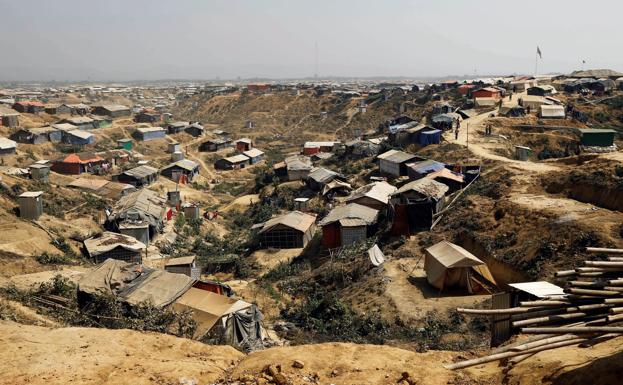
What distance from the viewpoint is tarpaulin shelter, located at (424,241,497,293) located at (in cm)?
1906

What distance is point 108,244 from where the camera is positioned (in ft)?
91.1

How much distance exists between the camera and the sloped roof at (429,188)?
27.3 meters

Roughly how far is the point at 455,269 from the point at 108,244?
63.2ft

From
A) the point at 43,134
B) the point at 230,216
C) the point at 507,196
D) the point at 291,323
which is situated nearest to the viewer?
the point at 291,323

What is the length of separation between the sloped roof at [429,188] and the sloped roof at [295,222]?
251 inches

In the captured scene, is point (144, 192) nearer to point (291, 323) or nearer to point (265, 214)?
point (265, 214)

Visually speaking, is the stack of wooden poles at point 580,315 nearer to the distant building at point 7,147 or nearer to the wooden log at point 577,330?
the wooden log at point 577,330

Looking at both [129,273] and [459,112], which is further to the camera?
[459,112]

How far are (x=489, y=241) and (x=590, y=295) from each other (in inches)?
598

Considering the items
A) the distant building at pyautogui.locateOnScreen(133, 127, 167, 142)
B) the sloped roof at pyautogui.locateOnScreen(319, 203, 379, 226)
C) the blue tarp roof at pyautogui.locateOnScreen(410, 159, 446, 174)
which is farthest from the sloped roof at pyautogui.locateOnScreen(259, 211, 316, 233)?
the distant building at pyautogui.locateOnScreen(133, 127, 167, 142)

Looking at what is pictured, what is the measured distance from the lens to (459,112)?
55.2 m

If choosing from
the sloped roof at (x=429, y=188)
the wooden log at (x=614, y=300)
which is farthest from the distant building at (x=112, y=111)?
the wooden log at (x=614, y=300)

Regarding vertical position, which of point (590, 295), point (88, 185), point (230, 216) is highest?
point (590, 295)

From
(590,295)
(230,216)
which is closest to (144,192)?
(230,216)
